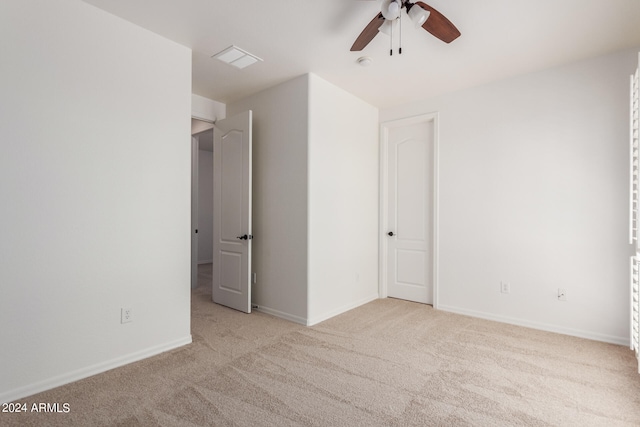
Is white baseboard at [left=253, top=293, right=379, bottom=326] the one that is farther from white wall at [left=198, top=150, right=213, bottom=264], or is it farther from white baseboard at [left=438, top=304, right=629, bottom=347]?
white wall at [left=198, top=150, right=213, bottom=264]

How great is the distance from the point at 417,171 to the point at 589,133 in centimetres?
178

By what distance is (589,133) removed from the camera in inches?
124

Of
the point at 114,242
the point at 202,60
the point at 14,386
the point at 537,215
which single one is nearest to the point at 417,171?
the point at 537,215

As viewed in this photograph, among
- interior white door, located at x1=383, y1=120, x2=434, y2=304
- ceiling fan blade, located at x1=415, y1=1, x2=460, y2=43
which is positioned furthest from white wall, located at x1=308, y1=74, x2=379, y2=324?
ceiling fan blade, located at x1=415, y1=1, x2=460, y2=43

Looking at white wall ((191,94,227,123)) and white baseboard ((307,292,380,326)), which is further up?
white wall ((191,94,227,123))

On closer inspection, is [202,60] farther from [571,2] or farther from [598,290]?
[598,290]

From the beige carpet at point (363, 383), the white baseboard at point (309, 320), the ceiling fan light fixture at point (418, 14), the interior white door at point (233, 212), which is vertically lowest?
the beige carpet at point (363, 383)

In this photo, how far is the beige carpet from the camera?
191cm

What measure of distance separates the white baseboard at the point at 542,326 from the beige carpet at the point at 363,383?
105 millimetres

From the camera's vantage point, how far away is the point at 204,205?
7.96 m

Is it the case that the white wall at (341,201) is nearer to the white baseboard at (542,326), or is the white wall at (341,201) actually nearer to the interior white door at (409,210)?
the interior white door at (409,210)

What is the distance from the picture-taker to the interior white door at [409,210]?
4.32 meters

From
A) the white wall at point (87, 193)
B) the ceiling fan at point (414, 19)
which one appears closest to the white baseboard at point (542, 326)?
the ceiling fan at point (414, 19)

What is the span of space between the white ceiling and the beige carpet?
8.49 feet
